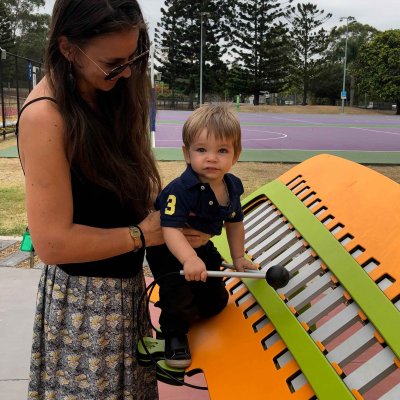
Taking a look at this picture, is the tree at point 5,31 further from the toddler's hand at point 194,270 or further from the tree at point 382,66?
the toddler's hand at point 194,270

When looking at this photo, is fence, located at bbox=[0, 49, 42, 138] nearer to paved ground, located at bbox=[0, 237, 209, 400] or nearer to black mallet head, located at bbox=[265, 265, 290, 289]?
paved ground, located at bbox=[0, 237, 209, 400]

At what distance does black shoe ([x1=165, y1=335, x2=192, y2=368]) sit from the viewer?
1965mm

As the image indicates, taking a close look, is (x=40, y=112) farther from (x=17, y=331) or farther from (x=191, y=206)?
(x=17, y=331)

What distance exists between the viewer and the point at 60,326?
72.6 inches

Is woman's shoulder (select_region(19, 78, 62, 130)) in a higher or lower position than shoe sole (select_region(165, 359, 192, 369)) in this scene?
higher

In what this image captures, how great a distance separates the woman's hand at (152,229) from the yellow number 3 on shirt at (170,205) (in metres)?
0.06

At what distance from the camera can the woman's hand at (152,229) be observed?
1.86 meters

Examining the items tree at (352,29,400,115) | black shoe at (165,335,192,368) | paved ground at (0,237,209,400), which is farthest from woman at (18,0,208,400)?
tree at (352,29,400,115)

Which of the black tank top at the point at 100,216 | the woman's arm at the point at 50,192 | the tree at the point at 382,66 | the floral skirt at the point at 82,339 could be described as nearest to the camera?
the woman's arm at the point at 50,192

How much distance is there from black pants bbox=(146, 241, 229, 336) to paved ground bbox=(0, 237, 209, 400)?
3.32 ft

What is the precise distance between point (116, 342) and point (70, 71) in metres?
0.91

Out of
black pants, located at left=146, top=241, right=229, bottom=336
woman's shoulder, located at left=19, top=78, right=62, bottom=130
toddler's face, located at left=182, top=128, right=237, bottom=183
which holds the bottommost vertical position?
black pants, located at left=146, top=241, right=229, bottom=336

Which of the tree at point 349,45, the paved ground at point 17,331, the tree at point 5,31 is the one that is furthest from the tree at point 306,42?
the paved ground at point 17,331

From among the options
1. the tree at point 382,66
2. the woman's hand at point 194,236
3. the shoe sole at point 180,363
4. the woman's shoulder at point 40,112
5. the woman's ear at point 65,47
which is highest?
the tree at point 382,66
